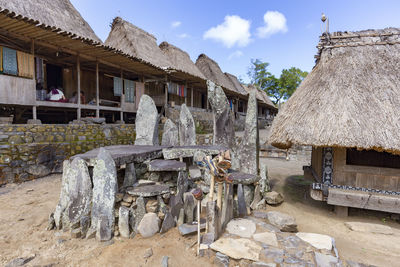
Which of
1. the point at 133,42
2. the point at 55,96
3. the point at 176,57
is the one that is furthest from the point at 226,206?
the point at 176,57

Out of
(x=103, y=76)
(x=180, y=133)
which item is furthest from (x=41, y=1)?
(x=180, y=133)

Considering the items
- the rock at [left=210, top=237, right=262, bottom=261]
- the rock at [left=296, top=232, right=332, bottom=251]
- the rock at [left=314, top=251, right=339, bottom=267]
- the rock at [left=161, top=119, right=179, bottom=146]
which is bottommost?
the rock at [left=314, top=251, right=339, bottom=267]

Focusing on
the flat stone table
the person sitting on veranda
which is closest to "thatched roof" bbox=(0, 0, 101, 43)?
the person sitting on veranda

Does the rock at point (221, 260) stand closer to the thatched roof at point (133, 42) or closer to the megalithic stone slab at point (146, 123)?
the megalithic stone slab at point (146, 123)

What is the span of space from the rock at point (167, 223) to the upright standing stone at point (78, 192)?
123 centimetres

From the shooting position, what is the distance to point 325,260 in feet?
8.55

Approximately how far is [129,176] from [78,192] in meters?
0.83

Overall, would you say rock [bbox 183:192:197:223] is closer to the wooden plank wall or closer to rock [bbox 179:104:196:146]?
rock [bbox 179:104:196:146]

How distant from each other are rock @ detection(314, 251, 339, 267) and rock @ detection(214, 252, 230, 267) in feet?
3.75

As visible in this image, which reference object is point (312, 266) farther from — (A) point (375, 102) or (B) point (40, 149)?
(B) point (40, 149)

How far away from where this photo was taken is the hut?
4.07 meters

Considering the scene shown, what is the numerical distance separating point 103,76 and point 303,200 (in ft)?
35.7

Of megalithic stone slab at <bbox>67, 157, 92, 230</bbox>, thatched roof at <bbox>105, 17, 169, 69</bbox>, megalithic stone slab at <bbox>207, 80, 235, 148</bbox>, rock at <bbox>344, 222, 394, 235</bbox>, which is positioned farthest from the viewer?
thatched roof at <bbox>105, 17, 169, 69</bbox>

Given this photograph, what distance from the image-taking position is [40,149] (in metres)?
6.18
